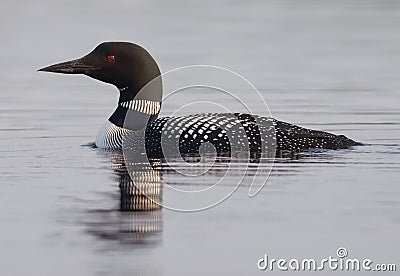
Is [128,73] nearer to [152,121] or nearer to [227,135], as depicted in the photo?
[152,121]

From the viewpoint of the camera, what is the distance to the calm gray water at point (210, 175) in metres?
5.48

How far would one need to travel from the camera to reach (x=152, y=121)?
28.9ft

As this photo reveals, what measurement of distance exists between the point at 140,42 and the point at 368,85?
455 cm

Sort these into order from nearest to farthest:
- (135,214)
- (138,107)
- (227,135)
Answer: (135,214) < (227,135) < (138,107)

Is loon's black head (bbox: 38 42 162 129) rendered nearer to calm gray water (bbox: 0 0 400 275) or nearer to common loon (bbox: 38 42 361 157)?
common loon (bbox: 38 42 361 157)

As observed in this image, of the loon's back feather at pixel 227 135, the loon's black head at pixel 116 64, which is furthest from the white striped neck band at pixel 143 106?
the loon's back feather at pixel 227 135

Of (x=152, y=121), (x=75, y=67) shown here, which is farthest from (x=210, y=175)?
(x=75, y=67)

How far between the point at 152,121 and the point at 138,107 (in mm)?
193

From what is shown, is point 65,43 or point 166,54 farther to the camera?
point 65,43

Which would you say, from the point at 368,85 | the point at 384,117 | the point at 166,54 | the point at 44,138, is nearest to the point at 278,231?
the point at 44,138

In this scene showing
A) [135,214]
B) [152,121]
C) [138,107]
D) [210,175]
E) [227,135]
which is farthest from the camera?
[138,107]

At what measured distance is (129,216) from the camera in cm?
624

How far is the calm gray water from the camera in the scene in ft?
Result: 18.0

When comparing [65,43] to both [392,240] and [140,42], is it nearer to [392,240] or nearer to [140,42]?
[140,42]
